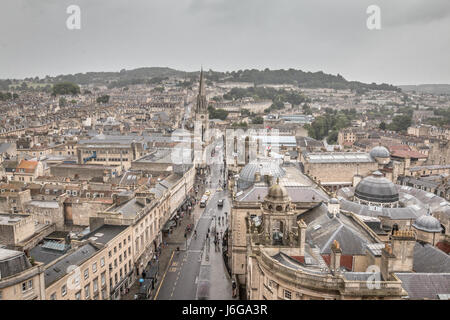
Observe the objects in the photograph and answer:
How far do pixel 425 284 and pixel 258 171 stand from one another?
1964 centimetres

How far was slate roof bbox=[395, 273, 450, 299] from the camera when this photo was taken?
1897cm

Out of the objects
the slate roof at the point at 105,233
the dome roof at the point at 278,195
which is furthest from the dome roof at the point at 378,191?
the slate roof at the point at 105,233

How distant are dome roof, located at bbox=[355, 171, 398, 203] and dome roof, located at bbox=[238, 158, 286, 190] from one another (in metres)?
8.27

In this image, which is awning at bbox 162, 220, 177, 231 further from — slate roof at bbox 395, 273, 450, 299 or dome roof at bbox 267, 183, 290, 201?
slate roof at bbox 395, 273, 450, 299

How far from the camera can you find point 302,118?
5930 inches

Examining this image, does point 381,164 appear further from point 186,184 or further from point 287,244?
point 287,244

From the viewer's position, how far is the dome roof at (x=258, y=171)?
36.8 meters

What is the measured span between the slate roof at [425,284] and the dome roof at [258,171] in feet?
58.7

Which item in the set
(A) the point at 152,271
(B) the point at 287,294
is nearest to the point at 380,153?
(A) the point at 152,271

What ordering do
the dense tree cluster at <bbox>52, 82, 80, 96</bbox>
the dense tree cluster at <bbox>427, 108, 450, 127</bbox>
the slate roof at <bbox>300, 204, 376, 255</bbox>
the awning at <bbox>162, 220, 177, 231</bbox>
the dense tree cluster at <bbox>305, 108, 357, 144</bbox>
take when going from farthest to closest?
1. the dense tree cluster at <bbox>52, 82, 80, 96</bbox>
2. the dense tree cluster at <bbox>427, 108, 450, 127</bbox>
3. the dense tree cluster at <bbox>305, 108, 357, 144</bbox>
4. the awning at <bbox>162, 220, 177, 231</bbox>
5. the slate roof at <bbox>300, 204, 376, 255</bbox>

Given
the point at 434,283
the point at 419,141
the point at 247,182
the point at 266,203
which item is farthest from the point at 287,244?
the point at 419,141

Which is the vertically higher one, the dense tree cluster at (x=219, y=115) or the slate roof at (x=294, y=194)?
the dense tree cluster at (x=219, y=115)

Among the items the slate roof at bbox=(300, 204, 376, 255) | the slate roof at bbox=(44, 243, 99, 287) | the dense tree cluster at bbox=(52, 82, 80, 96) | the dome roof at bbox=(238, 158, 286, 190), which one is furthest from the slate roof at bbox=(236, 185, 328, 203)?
the dense tree cluster at bbox=(52, 82, 80, 96)

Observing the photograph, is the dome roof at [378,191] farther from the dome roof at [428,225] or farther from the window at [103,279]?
the window at [103,279]
